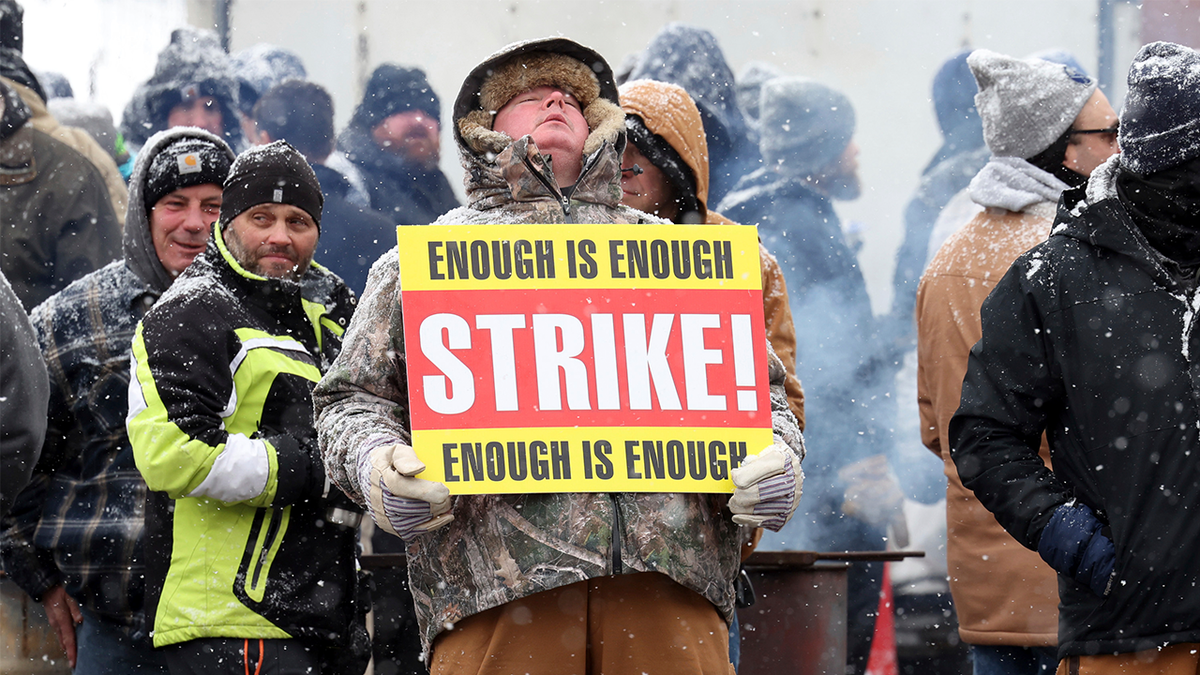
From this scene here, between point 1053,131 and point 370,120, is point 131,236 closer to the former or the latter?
point 370,120

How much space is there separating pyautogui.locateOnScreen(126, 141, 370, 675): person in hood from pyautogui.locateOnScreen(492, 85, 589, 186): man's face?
1.09m

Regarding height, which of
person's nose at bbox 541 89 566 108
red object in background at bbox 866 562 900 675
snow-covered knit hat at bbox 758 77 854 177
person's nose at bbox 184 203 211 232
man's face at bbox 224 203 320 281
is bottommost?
red object in background at bbox 866 562 900 675

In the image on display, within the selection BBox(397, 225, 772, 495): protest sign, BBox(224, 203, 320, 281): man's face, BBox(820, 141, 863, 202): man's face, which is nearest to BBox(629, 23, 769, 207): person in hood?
BBox(820, 141, 863, 202): man's face

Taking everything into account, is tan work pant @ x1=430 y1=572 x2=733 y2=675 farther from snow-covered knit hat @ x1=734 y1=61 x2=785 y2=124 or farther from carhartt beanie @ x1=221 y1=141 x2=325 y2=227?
snow-covered knit hat @ x1=734 y1=61 x2=785 y2=124

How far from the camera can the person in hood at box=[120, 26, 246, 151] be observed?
645 cm

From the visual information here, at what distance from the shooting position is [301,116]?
6344 mm

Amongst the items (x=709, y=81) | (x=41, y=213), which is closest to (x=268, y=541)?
(x=41, y=213)

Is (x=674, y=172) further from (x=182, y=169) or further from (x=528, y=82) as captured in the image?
(x=182, y=169)

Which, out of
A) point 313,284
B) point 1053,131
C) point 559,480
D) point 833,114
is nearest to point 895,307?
point 833,114

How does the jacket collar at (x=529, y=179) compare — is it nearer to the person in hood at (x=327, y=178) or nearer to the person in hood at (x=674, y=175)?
the person in hood at (x=674, y=175)

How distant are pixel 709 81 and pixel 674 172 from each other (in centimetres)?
229

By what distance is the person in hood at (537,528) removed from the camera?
7.84 ft

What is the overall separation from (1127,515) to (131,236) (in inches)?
116

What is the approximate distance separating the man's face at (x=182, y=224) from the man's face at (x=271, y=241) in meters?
0.46
